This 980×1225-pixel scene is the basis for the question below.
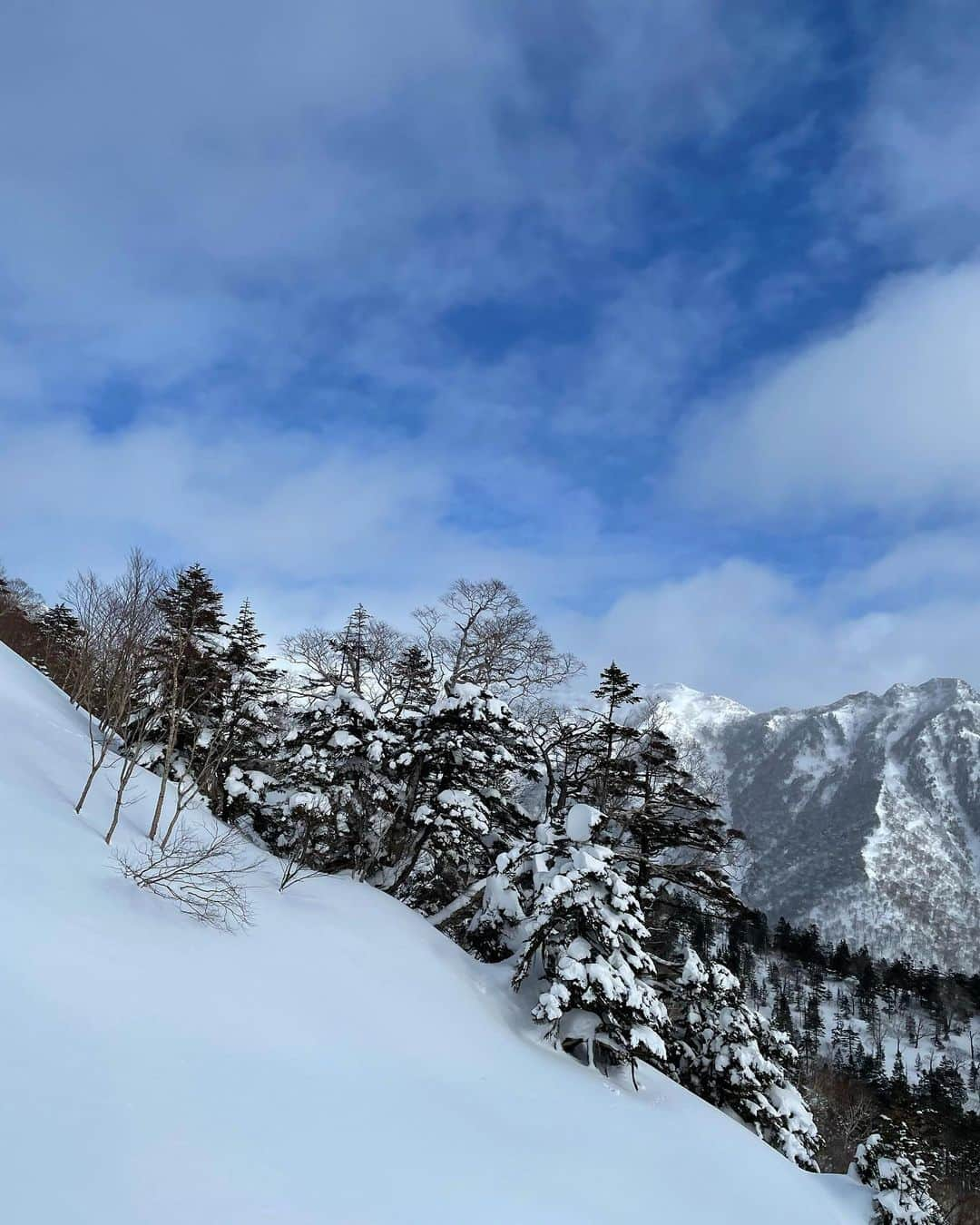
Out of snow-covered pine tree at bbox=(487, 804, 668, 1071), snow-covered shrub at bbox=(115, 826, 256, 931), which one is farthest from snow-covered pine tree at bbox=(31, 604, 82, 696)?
snow-covered pine tree at bbox=(487, 804, 668, 1071)

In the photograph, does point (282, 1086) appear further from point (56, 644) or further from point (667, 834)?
point (56, 644)

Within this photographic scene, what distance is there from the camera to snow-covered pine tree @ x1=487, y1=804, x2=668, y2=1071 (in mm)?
12109

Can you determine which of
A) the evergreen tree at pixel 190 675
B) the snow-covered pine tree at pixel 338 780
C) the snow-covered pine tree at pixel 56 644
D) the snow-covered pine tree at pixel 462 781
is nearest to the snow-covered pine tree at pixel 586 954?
the snow-covered pine tree at pixel 462 781

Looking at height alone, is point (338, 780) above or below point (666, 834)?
below

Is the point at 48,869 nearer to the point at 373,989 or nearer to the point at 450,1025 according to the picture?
the point at 373,989

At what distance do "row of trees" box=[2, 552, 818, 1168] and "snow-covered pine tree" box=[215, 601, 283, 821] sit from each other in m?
0.07

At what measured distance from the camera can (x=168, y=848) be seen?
447 inches

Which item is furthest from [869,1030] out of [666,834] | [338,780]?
[338,780]

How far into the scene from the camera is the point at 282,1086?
646 cm

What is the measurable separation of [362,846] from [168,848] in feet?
23.0

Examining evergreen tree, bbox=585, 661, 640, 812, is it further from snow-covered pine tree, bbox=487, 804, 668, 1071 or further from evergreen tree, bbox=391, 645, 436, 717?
evergreen tree, bbox=391, 645, 436, 717

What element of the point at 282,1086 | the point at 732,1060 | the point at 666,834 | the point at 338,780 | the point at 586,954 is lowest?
the point at 732,1060

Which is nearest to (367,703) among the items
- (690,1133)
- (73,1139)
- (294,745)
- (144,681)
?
(294,745)

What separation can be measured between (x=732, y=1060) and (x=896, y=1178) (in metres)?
4.95
